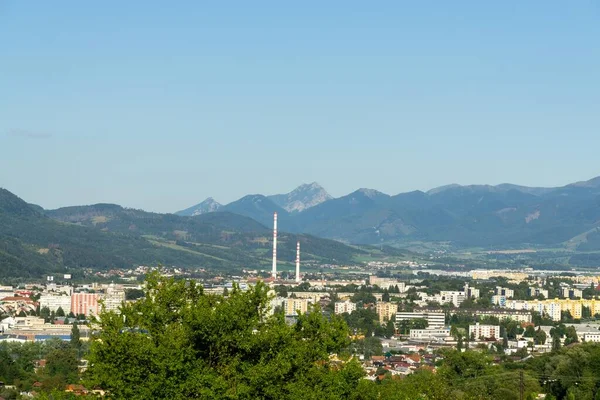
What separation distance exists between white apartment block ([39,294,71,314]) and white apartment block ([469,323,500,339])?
30388 mm

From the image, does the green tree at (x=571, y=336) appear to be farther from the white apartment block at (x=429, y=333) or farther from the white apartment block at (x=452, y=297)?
the white apartment block at (x=452, y=297)

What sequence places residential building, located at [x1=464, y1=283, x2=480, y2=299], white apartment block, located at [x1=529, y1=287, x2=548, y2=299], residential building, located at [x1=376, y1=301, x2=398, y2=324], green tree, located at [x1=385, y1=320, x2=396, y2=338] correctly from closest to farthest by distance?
green tree, located at [x1=385, y1=320, x2=396, y2=338]
residential building, located at [x1=376, y1=301, x2=398, y2=324]
residential building, located at [x1=464, y1=283, x2=480, y2=299]
white apartment block, located at [x1=529, y1=287, x2=548, y2=299]

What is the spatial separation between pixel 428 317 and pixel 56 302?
27.0m

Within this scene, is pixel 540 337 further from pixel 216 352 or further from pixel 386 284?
pixel 386 284

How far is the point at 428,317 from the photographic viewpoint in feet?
282

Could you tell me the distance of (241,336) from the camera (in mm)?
20250

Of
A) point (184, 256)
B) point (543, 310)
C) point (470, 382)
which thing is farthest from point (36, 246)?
point (470, 382)

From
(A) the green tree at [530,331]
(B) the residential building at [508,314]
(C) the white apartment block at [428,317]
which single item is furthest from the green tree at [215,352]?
(B) the residential building at [508,314]

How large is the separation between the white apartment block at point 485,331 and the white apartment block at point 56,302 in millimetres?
30388

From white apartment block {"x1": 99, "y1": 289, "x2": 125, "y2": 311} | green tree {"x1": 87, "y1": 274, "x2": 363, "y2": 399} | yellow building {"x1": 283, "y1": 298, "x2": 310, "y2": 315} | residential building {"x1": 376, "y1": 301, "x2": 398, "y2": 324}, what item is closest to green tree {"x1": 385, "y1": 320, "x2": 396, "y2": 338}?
residential building {"x1": 376, "y1": 301, "x2": 398, "y2": 324}

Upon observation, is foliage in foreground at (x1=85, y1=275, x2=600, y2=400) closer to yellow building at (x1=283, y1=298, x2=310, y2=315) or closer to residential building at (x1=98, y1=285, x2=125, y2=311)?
residential building at (x1=98, y1=285, x2=125, y2=311)

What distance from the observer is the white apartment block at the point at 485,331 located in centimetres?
7525

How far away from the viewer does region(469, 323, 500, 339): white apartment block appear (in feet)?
247

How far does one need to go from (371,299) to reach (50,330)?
3435 cm
